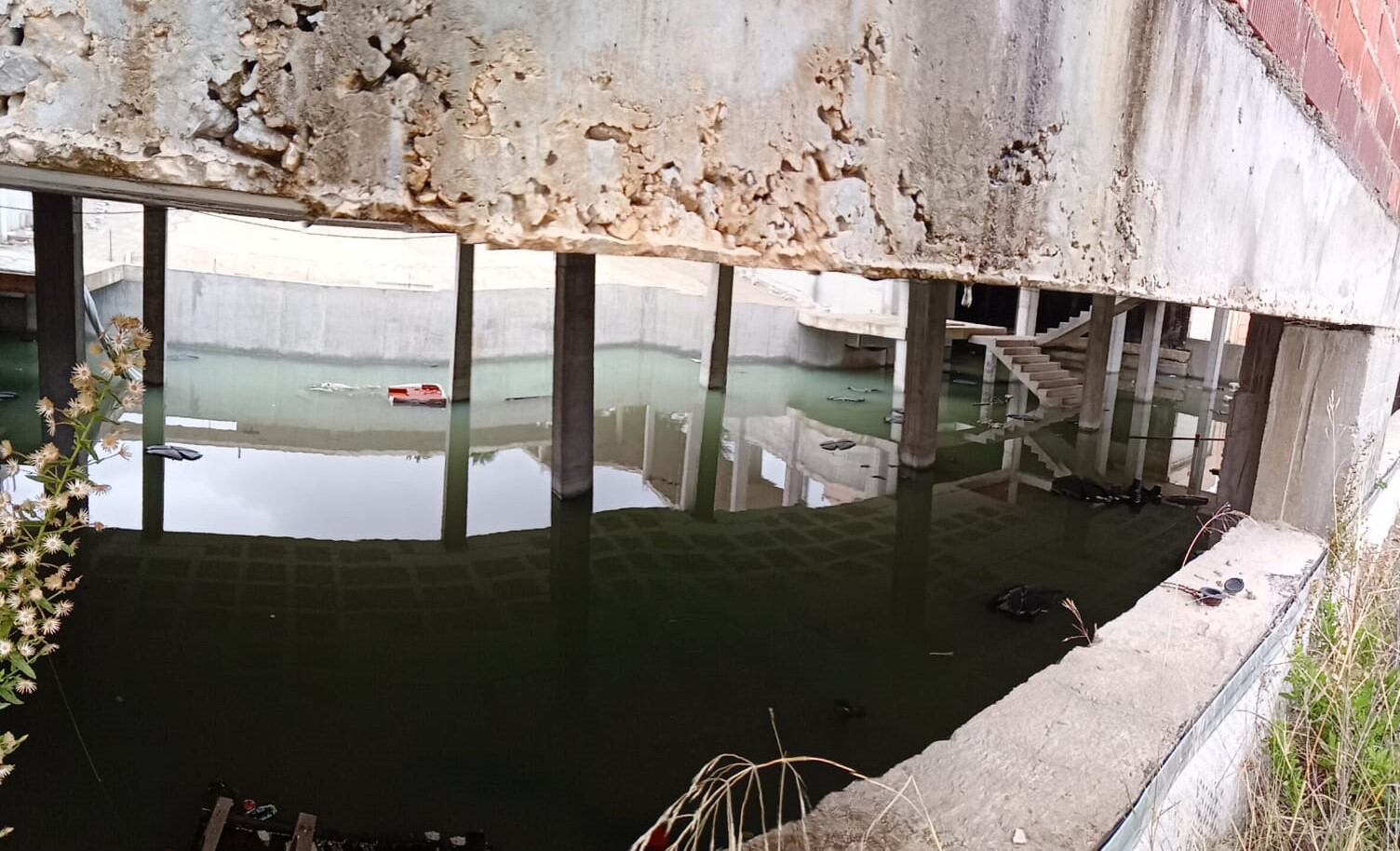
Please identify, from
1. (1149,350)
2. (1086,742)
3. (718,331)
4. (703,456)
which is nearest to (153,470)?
(703,456)

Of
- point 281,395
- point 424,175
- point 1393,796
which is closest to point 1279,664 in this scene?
point 1393,796

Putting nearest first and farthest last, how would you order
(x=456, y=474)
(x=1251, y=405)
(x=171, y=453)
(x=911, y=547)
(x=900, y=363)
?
1. (x=1251, y=405)
2. (x=911, y=547)
3. (x=171, y=453)
4. (x=456, y=474)
5. (x=900, y=363)

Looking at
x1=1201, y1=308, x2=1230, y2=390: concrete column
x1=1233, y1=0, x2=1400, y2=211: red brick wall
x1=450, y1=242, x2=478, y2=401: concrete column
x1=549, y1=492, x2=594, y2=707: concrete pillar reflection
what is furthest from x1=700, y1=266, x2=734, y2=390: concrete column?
x1=1233, y1=0, x2=1400, y2=211: red brick wall

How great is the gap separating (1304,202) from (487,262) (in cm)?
1651

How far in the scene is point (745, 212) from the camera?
3.63 feet

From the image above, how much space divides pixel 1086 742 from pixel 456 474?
8.55 m

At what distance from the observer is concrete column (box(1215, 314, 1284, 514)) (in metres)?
4.75

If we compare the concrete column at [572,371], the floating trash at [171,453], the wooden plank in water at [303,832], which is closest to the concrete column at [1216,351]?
the concrete column at [572,371]

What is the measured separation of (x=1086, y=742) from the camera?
6.88 ft

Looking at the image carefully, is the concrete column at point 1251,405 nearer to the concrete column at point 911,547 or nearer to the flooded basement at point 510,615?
the flooded basement at point 510,615

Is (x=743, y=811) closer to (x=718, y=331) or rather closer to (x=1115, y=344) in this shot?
(x=718, y=331)

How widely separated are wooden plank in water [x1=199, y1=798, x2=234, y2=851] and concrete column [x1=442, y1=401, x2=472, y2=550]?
403 cm

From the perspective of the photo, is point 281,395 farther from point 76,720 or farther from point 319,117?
point 319,117

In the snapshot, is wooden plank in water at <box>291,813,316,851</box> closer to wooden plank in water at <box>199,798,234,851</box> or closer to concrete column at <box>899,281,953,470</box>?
wooden plank in water at <box>199,798,234,851</box>
